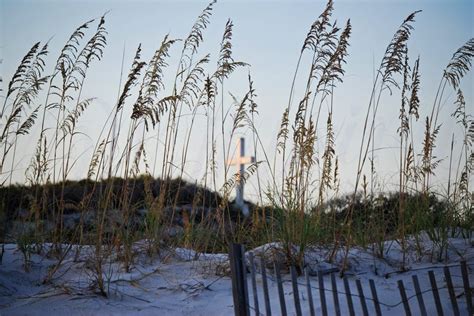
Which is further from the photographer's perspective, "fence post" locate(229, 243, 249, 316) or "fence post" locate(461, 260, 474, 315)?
"fence post" locate(461, 260, 474, 315)

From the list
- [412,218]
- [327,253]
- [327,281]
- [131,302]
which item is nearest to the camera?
[131,302]

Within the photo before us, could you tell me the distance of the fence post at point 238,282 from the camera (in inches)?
108

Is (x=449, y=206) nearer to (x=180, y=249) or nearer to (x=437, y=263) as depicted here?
(x=437, y=263)

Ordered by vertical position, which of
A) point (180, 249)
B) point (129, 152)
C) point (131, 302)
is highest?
point (129, 152)

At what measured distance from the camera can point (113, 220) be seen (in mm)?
4090

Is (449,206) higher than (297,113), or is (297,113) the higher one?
(297,113)

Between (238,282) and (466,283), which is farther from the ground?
(238,282)

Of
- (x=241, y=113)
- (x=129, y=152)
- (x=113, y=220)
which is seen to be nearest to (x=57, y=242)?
(x=113, y=220)

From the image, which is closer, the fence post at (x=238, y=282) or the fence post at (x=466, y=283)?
the fence post at (x=238, y=282)

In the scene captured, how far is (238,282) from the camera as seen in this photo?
275cm

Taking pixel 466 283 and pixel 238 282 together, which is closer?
pixel 238 282

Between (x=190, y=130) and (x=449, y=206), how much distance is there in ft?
7.72

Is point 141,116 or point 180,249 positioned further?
point 180,249

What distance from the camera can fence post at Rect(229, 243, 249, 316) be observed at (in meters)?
2.74
